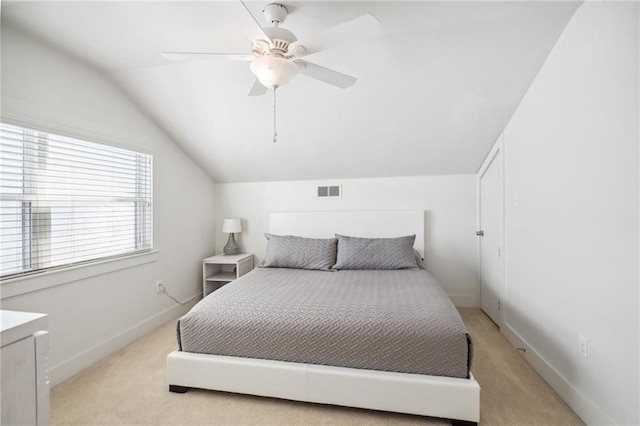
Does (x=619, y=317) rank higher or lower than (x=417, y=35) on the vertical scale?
lower

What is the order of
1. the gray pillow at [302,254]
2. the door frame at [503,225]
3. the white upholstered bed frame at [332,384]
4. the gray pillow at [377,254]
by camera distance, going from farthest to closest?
1. the gray pillow at [302,254]
2. the gray pillow at [377,254]
3. the door frame at [503,225]
4. the white upholstered bed frame at [332,384]

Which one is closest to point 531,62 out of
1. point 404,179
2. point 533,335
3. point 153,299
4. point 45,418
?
point 404,179

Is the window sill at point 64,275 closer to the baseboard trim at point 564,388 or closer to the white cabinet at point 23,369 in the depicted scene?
the white cabinet at point 23,369

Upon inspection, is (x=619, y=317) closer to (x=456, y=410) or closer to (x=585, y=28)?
(x=456, y=410)

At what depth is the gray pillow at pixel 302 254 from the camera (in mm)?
3139

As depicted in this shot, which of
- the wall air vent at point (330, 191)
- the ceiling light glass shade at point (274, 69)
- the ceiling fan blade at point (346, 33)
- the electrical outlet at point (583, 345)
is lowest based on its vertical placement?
the electrical outlet at point (583, 345)

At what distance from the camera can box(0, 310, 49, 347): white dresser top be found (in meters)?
0.94

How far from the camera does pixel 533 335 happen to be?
7.19ft

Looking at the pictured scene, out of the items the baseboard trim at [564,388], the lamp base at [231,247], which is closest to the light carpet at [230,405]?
the baseboard trim at [564,388]

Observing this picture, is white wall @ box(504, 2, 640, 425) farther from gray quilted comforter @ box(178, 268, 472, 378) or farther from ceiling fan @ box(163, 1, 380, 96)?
ceiling fan @ box(163, 1, 380, 96)

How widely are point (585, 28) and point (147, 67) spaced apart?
292 cm

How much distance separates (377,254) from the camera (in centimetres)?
307

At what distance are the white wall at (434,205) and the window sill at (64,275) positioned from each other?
1636 millimetres

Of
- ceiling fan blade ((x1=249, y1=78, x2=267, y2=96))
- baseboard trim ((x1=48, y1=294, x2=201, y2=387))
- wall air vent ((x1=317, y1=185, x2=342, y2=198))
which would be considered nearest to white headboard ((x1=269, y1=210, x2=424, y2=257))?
wall air vent ((x1=317, y1=185, x2=342, y2=198))
